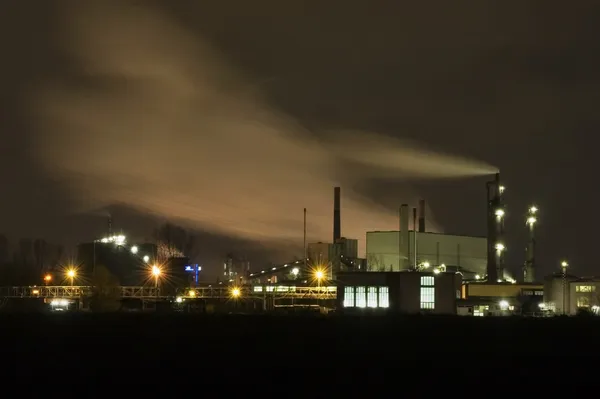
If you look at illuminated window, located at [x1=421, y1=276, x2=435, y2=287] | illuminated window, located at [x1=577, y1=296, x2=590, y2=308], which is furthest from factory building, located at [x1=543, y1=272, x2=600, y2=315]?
illuminated window, located at [x1=421, y1=276, x2=435, y2=287]

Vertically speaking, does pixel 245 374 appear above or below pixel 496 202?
below

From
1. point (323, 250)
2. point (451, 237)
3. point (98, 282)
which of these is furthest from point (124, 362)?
point (451, 237)

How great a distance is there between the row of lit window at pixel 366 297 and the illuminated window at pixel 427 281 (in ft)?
14.9

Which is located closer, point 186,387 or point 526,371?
point 186,387

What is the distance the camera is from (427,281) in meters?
81.9

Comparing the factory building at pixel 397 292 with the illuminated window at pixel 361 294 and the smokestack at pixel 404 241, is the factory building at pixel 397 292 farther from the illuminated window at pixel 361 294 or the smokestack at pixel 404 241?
the smokestack at pixel 404 241

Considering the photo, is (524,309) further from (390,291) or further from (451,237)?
(451,237)

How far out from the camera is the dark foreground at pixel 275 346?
2733 centimetres

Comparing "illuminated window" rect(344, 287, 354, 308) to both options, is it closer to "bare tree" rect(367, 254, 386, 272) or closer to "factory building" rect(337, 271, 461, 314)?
"factory building" rect(337, 271, 461, 314)

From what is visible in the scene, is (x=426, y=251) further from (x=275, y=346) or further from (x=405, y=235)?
(x=275, y=346)

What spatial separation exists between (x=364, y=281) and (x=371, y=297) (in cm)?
176

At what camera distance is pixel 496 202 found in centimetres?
11250

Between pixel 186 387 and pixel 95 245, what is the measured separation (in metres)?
100

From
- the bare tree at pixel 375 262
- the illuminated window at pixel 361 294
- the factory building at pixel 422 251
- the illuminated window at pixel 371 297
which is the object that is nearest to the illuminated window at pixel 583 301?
the factory building at pixel 422 251
